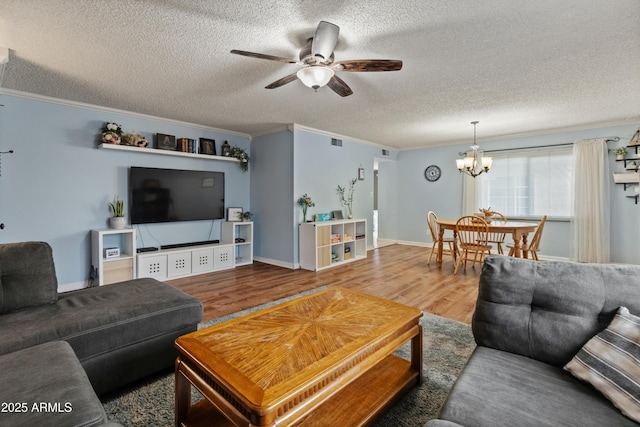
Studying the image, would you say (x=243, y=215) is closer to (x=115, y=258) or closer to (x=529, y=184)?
(x=115, y=258)

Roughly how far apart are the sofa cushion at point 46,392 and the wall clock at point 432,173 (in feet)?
22.1

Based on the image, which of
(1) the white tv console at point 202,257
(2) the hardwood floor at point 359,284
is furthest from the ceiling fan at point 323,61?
(1) the white tv console at point 202,257

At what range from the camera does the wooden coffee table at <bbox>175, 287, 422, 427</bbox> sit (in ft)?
3.51

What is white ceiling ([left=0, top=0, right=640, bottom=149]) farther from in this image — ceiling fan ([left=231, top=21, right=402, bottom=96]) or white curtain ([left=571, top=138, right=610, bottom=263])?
white curtain ([left=571, top=138, right=610, bottom=263])

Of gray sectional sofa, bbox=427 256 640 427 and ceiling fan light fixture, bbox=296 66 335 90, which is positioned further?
ceiling fan light fixture, bbox=296 66 335 90

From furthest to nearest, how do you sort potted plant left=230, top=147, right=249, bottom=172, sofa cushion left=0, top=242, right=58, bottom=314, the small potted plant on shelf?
the small potted plant on shelf < potted plant left=230, top=147, right=249, bottom=172 < sofa cushion left=0, top=242, right=58, bottom=314

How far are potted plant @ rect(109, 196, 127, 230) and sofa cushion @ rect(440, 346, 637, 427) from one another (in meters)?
4.22

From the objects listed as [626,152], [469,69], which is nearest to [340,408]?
[469,69]

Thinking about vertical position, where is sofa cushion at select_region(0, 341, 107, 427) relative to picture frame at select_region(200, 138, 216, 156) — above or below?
below

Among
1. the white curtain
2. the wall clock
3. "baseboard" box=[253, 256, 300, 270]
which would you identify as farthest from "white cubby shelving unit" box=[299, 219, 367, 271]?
the white curtain

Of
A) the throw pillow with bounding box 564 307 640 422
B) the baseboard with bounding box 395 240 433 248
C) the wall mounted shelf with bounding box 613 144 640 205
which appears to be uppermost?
the wall mounted shelf with bounding box 613 144 640 205

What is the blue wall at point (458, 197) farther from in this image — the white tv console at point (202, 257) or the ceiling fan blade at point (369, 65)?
the ceiling fan blade at point (369, 65)

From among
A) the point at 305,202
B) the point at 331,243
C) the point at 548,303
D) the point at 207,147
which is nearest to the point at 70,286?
the point at 207,147

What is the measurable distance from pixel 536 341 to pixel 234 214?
465 cm
